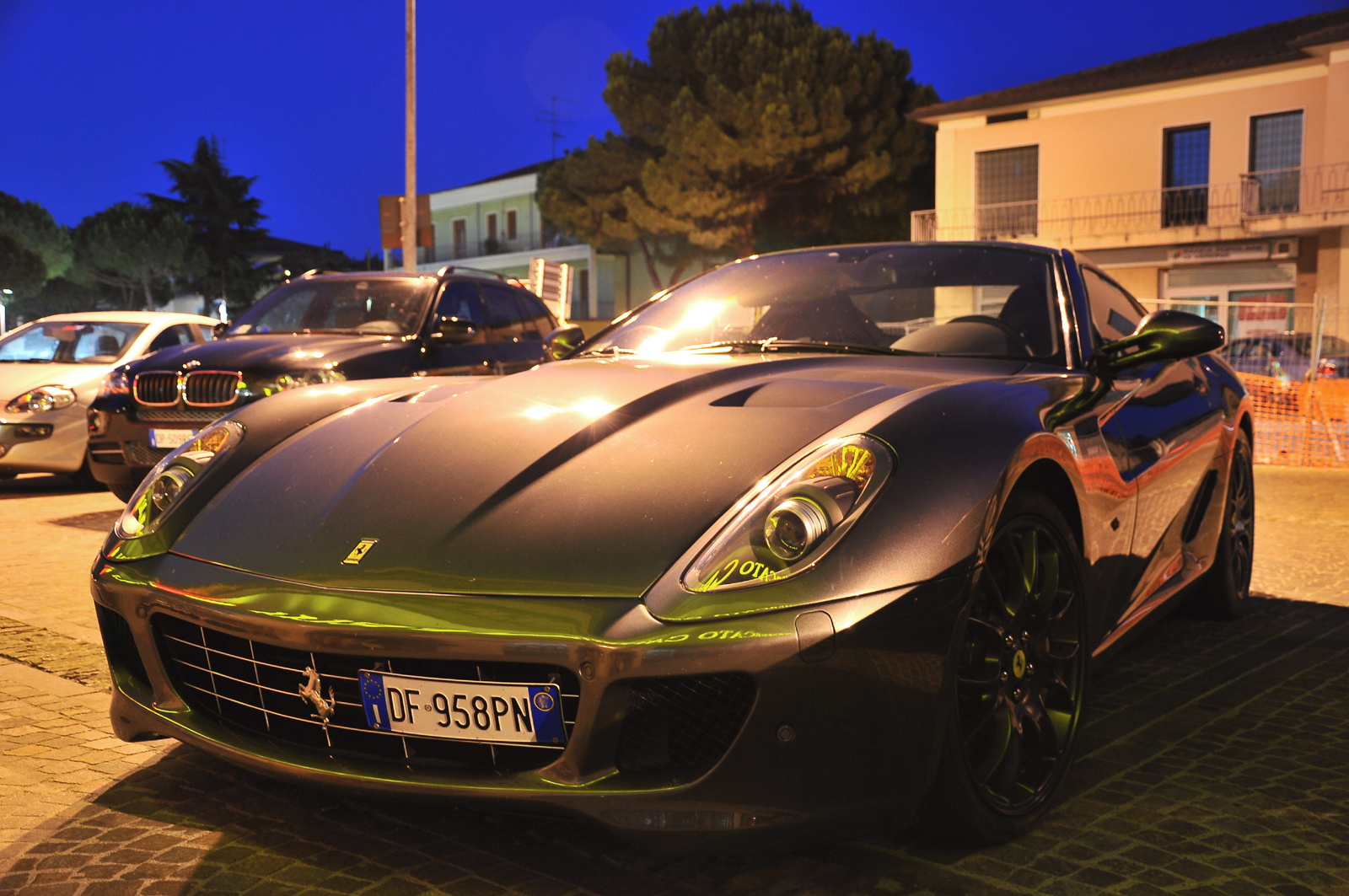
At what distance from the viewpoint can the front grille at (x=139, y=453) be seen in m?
7.72

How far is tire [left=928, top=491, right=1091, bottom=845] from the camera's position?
91.4 inches

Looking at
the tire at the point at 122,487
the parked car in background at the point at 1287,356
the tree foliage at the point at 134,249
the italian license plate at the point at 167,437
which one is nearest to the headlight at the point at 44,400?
the tire at the point at 122,487

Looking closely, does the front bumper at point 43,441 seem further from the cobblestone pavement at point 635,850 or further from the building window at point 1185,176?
the building window at point 1185,176

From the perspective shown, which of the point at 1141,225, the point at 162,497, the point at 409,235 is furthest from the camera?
the point at 1141,225

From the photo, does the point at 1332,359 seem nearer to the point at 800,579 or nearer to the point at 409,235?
the point at 409,235

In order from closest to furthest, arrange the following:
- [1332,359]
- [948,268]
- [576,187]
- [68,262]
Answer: [948,268]
[1332,359]
[576,187]
[68,262]

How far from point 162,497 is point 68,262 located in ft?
182

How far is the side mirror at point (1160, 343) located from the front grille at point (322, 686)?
1.90 metres

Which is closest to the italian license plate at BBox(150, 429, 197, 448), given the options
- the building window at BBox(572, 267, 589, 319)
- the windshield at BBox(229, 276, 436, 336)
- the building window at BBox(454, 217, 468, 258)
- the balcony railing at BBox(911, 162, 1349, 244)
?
the windshield at BBox(229, 276, 436, 336)

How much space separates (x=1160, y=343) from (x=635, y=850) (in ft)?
6.24

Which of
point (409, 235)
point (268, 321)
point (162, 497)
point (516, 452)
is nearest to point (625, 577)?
point (516, 452)

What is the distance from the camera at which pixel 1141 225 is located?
27.7 meters

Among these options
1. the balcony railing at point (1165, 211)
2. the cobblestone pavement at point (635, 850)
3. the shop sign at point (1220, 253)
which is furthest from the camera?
the shop sign at point (1220, 253)

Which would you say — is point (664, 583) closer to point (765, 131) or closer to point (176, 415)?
point (176, 415)
